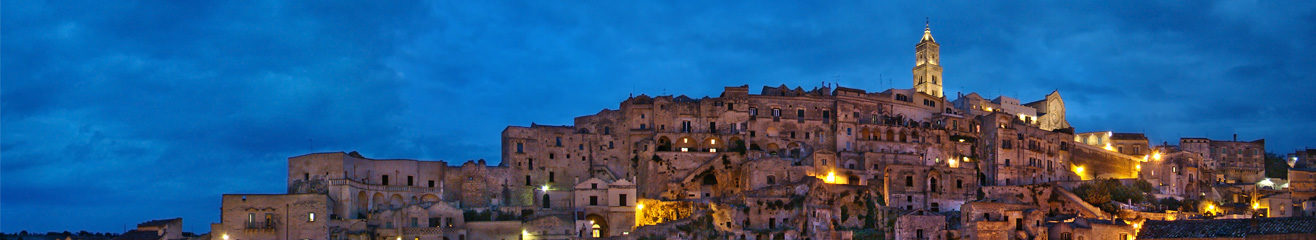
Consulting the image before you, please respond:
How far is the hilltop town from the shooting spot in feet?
218

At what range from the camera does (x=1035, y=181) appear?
81.8m

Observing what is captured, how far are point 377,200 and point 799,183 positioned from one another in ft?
81.5

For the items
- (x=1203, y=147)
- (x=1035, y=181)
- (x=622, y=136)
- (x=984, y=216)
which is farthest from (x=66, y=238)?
(x=1203, y=147)

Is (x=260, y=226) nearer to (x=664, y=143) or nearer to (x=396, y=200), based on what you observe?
(x=396, y=200)

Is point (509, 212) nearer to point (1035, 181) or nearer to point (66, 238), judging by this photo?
point (66, 238)

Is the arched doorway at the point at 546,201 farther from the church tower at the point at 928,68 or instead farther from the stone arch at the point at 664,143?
the church tower at the point at 928,68

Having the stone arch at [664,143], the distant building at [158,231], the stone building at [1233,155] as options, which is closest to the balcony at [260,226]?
the distant building at [158,231]

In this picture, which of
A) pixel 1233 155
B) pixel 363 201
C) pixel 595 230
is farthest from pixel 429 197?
pixel 1233 155

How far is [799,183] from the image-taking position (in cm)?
7069

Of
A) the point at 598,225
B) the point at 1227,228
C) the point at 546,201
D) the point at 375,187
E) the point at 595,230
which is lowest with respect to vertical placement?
the point at 1227,228

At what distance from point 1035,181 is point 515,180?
114 feet

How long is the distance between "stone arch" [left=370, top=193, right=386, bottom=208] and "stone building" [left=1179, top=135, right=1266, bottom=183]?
5796 centimetres

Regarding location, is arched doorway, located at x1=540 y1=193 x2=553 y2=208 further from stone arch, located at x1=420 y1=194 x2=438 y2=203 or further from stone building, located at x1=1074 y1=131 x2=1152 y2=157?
stone building, located at x1=1074 y1=131 x2=1152 y2=157

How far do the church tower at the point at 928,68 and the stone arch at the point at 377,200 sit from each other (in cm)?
4548
